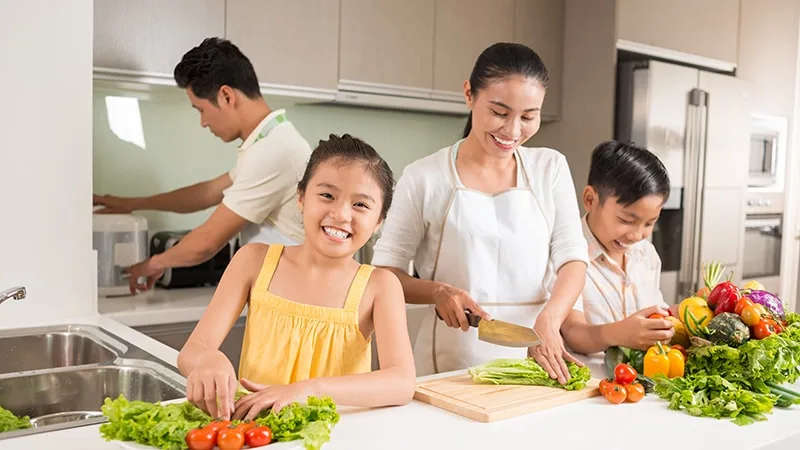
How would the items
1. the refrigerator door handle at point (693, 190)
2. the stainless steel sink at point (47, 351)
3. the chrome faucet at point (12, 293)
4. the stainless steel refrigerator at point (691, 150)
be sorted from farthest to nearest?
the refrigerator door handle at point (693, 190)
the stainless steel refrigerator at point (691, 150)
the stainless steel sink at point (47, 351)
the chrome faucet at point (12, 293)

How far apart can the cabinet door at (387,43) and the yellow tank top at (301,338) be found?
1809mm

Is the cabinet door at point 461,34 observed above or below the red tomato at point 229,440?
above

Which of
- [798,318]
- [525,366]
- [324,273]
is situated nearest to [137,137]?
[324,273]

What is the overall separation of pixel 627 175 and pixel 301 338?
96cm

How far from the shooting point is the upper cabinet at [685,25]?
137 inches

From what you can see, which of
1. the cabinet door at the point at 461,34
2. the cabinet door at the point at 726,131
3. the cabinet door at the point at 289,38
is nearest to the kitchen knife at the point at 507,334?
the cabinet door at the point at 289,38

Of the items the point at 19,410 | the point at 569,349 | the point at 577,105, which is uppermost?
the point at 577,105

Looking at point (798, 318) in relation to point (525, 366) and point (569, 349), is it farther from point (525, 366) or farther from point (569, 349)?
point (525, 366)

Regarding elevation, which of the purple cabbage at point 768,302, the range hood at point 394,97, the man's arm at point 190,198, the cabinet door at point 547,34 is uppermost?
the cabinet door at point 547,34

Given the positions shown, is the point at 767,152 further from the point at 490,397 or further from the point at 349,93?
the point at 490,397

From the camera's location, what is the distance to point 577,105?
365cm

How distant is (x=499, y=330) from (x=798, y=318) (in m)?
0.65

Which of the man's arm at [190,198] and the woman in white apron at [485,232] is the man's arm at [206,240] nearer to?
the man's arm at [190,198]

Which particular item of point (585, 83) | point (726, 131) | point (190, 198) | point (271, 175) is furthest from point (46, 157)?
point (726, 131)
